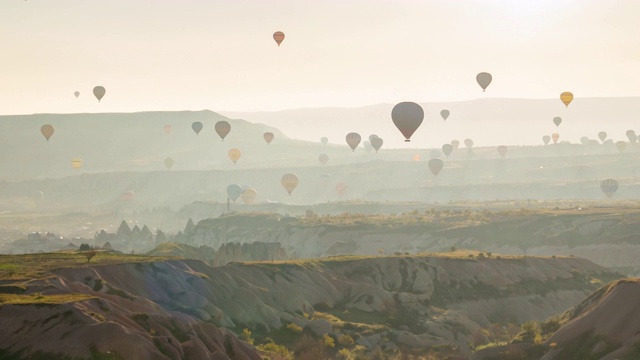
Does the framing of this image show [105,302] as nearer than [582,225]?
Yes

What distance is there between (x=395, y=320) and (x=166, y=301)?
27.5m

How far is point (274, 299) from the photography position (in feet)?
313

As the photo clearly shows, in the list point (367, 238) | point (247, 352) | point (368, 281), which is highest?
point (367, 238)

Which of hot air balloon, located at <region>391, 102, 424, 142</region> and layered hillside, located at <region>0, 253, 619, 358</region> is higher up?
hot air balloon, located at <region>391, 102, 424, 142</region>

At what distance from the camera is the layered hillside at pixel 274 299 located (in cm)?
6047

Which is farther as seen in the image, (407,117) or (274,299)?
(407,117)

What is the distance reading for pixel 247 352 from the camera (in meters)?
68.3

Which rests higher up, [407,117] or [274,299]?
[407,117]

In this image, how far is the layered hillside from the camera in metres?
60.5

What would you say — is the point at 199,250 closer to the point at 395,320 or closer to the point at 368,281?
the point at 368,281

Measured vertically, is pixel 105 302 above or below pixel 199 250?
below

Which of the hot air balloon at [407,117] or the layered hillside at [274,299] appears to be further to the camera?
the hot air balloon at [407,117]

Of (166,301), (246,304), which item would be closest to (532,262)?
(246,304)

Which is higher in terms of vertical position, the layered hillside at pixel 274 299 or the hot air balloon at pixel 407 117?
the hot air balloon at pixel 407 117
